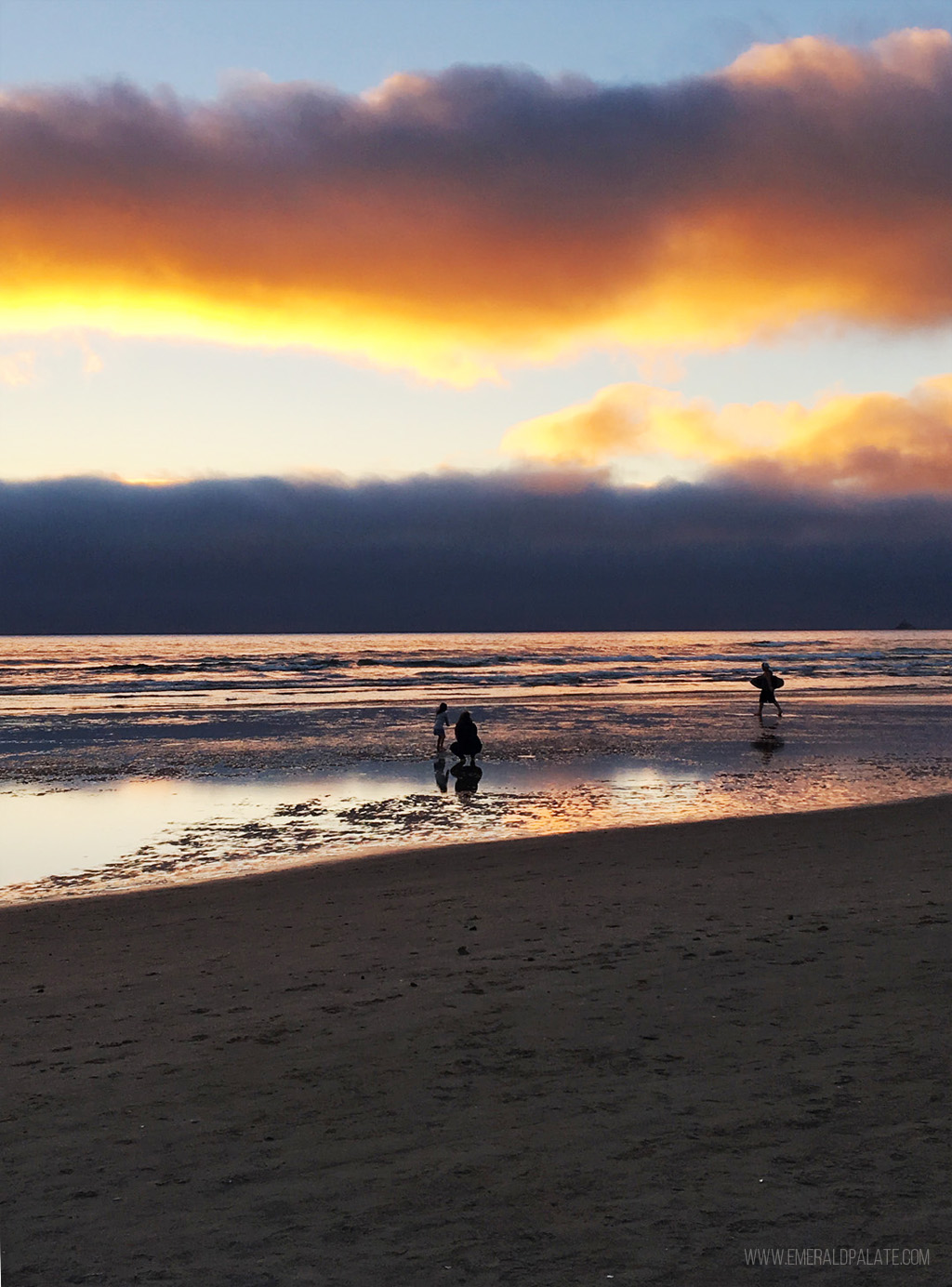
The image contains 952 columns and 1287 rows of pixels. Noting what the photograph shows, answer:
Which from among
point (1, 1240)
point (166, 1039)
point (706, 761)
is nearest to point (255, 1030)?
point (166, 1039)

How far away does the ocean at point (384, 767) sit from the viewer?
1584 cm

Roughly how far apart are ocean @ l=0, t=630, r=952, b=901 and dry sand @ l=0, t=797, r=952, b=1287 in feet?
16.4

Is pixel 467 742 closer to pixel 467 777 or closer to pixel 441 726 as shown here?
pixel 467 777

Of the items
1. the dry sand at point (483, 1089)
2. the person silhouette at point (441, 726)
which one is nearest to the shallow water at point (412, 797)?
the person silhouette at point (441, 726)

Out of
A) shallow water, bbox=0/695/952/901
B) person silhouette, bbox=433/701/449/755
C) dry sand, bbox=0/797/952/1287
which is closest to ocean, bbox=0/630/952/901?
shallow water, bbox=0/695/952/901

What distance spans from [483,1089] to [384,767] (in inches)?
755

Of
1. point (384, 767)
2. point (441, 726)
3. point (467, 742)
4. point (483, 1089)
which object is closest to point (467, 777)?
point (467, 742)

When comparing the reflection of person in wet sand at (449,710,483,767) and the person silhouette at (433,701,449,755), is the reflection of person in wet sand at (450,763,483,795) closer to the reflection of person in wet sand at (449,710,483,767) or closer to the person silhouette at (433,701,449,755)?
the reflection of person in wet sand at (449,710,483,767)

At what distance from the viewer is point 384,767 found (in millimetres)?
24953

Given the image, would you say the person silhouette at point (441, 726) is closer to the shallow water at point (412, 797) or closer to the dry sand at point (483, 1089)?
the shallow water at point (412, 797)

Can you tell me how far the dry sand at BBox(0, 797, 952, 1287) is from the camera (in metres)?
4.34

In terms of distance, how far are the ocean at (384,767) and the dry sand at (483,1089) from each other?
501cm

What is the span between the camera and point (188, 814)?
1839cm

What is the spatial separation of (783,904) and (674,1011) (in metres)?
3.42
